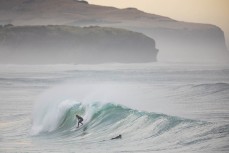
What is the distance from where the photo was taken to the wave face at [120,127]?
4980mm

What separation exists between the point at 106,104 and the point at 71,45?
732mm

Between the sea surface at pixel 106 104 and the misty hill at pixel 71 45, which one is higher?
the misty hill at pixel 71 45

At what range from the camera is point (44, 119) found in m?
5.73

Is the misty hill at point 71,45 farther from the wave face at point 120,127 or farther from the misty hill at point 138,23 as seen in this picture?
the wave face at point 120,127

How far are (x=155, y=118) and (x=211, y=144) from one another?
71cm

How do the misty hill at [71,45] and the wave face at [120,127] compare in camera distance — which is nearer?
the wave face at [120,127]

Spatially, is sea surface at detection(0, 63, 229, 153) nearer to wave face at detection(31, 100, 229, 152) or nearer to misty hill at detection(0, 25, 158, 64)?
wave face at detection(31, 100, 229, 152)

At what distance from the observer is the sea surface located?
16.9 feet

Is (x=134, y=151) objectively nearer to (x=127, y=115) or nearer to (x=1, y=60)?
(x=127, y=115)

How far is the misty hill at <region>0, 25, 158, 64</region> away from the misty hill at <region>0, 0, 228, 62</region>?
0.08 m

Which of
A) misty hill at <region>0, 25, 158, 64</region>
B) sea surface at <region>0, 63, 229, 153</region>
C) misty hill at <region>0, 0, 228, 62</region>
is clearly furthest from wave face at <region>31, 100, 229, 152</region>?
misty hill at <region>0, 0, 228, 62</region>

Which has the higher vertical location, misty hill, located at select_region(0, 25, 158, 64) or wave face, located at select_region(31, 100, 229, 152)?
misty hill, located at select_region(0, 25, 158, 64)

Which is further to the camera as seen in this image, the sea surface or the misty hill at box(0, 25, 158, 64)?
the misty hill at box(0, 25, 158, 64)

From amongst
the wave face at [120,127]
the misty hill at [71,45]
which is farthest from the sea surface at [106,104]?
the misty hill at [71,45]
